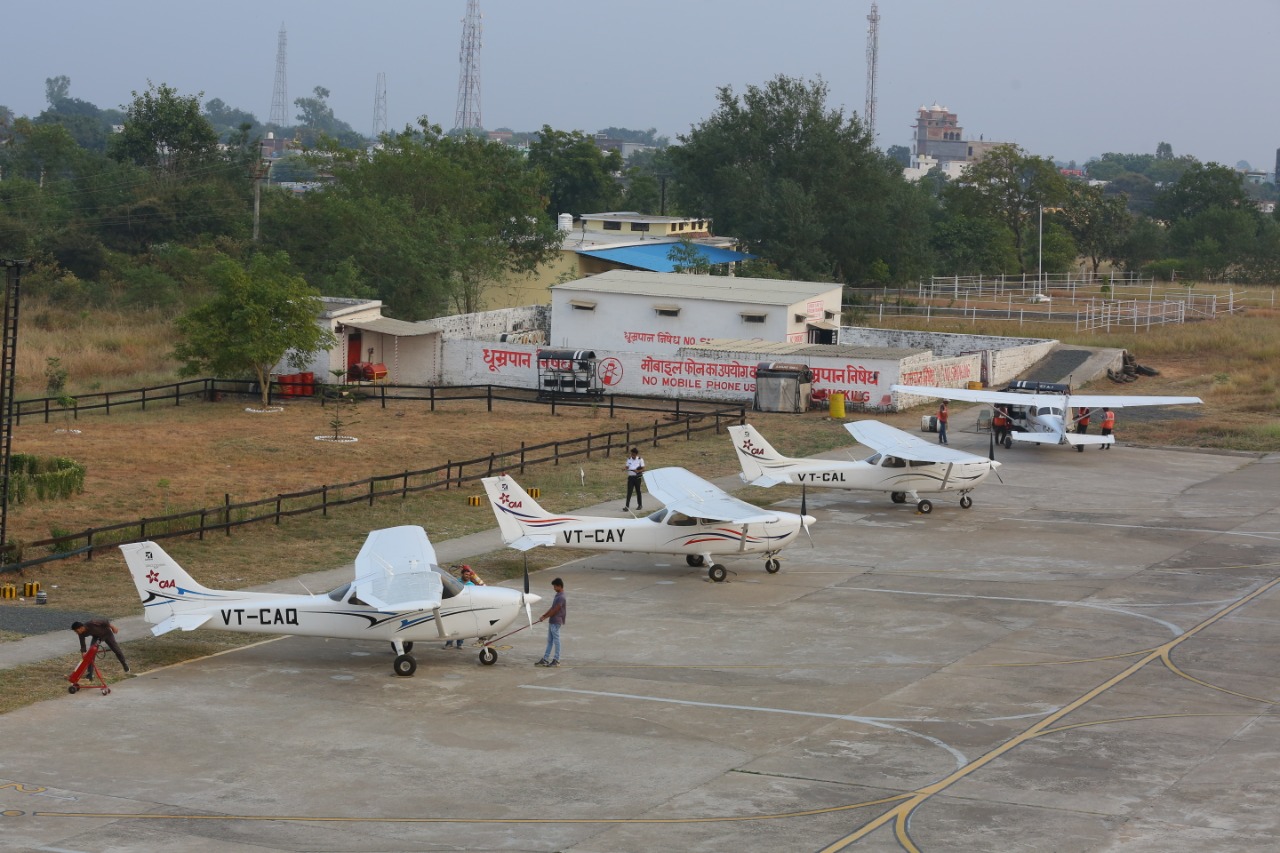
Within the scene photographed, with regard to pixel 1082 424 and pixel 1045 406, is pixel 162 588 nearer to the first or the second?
pixel 1045 406

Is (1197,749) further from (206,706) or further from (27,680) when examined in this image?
(27,680)

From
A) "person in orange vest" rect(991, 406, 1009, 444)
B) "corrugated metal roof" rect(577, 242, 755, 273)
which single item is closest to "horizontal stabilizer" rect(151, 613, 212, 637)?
"person in orange vest" rect(991, 406, 1009, 444)

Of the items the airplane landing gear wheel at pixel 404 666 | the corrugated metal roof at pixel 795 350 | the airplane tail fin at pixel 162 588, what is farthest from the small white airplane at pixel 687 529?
the corrugated metal roof at pixel 795 350

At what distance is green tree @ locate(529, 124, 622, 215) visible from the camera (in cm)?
12800

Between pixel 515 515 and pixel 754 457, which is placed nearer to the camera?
pixel 515 515

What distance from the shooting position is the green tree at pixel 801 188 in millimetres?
94125

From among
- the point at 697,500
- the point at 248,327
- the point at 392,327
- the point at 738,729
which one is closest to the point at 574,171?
the point at 392,327

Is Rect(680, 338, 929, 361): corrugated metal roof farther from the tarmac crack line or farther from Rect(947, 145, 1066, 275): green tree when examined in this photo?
Rect(947, 145, 1066, 275): green tree

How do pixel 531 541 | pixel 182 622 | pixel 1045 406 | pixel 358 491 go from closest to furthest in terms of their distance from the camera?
pixel 182 622, pixel 531 541, pixel 358 491, pixel 1045 406

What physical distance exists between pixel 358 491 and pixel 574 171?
9390cm

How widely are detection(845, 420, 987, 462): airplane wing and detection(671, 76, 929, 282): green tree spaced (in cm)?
5414

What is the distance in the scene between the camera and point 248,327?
5231 cm

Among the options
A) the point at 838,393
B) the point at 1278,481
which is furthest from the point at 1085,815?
the point at 838,393

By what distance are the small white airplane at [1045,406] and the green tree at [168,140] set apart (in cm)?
7301
